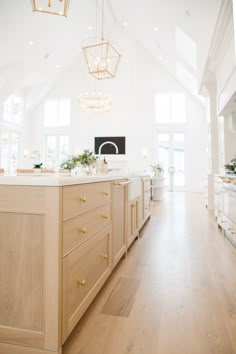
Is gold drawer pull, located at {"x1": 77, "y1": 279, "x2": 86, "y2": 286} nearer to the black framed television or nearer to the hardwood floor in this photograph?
the hardwood floor

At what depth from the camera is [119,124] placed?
1001 centimetres

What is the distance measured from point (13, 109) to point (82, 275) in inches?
391

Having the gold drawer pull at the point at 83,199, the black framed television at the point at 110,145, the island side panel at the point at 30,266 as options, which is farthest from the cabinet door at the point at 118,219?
the black framed television at the point at 110,145

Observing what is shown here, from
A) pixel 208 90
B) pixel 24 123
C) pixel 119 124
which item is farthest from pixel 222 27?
pixel 24 123

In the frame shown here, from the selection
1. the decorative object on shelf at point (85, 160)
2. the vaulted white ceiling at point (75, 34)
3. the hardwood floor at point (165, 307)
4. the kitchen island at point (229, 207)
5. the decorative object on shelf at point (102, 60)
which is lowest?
the hardwood floor at point (165, 307)

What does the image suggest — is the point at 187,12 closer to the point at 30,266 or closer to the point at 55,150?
the point at 30,266

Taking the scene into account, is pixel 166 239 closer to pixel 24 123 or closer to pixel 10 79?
pixel 10 79

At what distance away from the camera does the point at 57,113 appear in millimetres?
10969

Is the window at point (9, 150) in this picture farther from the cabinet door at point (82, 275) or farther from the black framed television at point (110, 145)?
the cabinet door at point (82, 275)

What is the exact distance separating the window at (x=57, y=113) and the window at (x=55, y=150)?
0.61 metres

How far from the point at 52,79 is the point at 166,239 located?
9.52 meters

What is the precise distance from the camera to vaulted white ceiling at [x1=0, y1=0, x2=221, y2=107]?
17.3 feet

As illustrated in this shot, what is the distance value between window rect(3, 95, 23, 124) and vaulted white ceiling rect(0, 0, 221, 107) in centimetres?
59

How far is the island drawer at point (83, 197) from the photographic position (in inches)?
41.5
